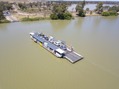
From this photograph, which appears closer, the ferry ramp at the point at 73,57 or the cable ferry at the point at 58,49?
the ferry ramp at the point at 73,57

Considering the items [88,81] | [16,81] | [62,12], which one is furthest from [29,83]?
[62,12]

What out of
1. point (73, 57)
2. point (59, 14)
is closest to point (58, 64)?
point (73, 57)

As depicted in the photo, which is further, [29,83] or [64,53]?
[64,53]

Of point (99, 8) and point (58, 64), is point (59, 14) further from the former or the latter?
point (58, 64)

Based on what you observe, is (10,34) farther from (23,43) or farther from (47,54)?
(47,54)

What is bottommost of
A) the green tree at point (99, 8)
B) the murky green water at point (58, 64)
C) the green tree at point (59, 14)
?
the green tree at point (99, 8)

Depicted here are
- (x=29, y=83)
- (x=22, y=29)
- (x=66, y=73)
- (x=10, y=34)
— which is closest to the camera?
(x=29, y=83)

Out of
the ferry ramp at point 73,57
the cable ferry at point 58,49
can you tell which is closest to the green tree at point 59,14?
the cable ferry at point 58,49

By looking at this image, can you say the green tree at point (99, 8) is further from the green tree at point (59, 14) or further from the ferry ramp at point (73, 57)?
the ferry ramp at point (73, 57)
